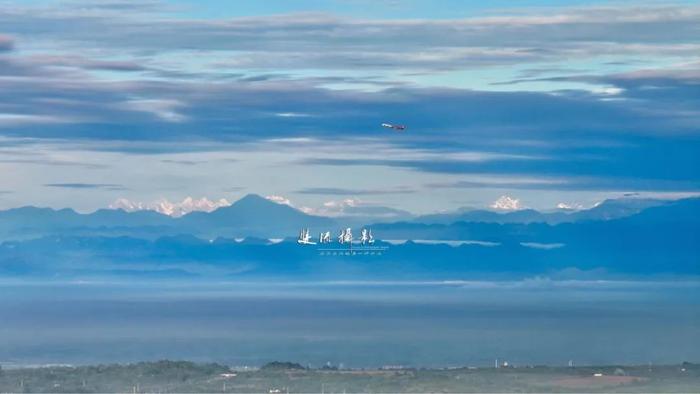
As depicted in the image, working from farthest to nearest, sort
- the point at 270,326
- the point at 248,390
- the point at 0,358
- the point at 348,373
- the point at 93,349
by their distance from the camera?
the point at 270,326
the point at 93,349
the point at 0,358
the point at 348,373
the point at 248,390

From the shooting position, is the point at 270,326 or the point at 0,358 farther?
the point at 270,326

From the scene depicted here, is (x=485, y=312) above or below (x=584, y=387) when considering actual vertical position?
above

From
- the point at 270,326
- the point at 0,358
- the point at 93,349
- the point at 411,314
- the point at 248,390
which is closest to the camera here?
the point at 248,390

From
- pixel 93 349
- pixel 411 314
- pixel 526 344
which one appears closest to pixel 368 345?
pixel 526 344

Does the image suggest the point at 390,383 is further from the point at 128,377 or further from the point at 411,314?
the point at 411,314

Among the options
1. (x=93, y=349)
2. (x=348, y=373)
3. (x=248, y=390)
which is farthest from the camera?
(x=93, y=349)

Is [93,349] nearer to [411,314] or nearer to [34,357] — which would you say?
[34,357]

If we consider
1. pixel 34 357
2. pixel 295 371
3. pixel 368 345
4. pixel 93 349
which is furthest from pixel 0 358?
pixel 295 371
